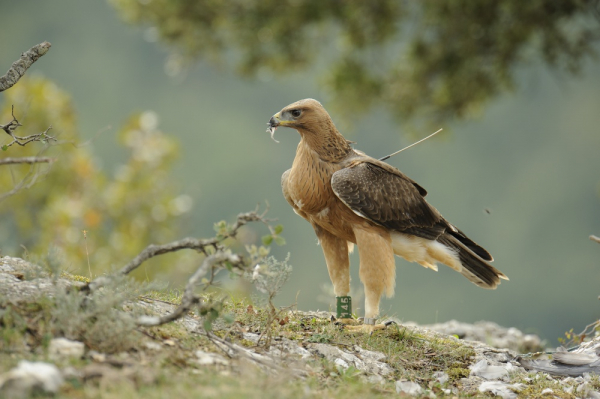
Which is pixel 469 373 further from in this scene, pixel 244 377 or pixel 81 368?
pixel 81 368

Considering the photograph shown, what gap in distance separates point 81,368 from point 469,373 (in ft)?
11.3

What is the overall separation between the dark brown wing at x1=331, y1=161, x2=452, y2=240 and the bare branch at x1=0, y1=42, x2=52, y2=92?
272 centimetres

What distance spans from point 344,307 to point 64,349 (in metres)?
3.10

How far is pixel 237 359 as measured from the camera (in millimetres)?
4133

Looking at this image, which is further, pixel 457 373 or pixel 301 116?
pixel 301 116

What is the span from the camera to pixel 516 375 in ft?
17.9

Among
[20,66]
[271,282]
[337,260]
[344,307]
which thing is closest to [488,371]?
[344,307]

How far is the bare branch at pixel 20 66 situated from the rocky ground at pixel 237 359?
1368mm

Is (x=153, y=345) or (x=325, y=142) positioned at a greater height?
(x=325, y=142)

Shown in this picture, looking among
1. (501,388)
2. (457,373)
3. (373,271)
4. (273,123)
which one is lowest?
(501,388)

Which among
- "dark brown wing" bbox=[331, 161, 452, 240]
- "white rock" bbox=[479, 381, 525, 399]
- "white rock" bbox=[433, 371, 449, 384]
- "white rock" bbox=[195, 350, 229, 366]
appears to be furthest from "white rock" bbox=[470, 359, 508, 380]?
"white rock" bbox=[195, 350, 229, 366]

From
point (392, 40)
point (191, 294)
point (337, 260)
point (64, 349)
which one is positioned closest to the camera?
point (64, 349)

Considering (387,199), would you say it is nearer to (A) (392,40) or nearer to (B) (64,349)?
(B) (64,349)

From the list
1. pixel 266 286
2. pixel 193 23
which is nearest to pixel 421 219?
pixel 266 286
